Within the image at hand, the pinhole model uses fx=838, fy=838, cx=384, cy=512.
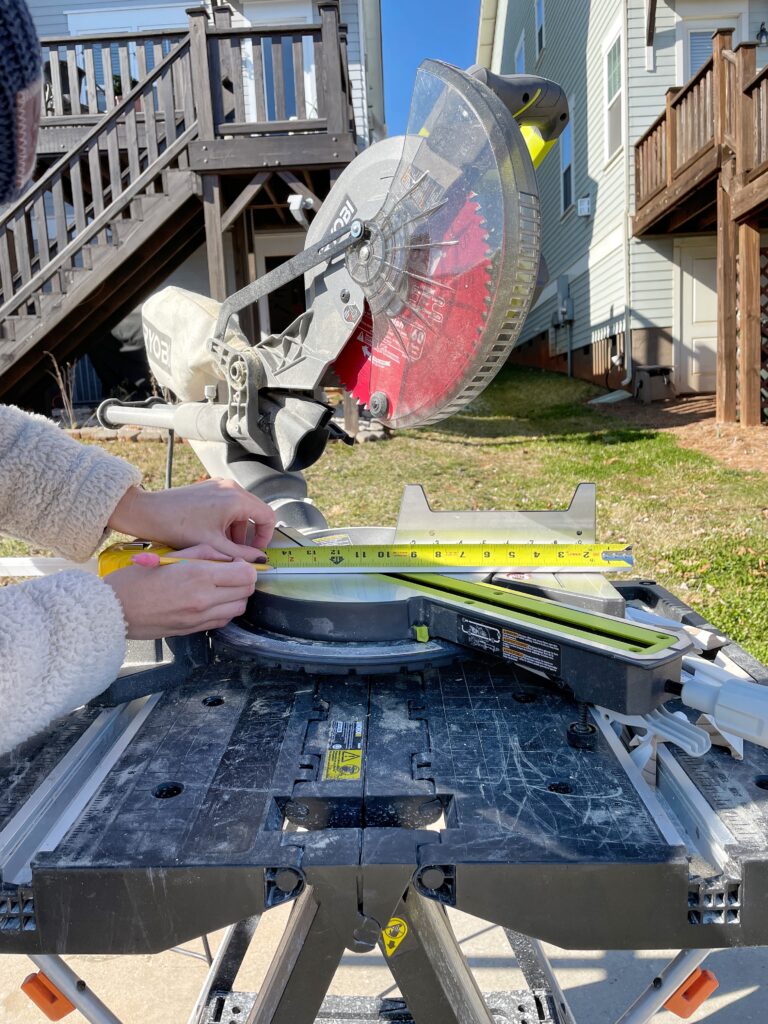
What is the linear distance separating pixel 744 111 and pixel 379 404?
9841 mm

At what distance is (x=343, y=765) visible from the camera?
118 cm

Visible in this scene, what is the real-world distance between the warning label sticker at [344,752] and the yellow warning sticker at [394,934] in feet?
0.61

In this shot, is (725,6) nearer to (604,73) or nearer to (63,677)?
(604,73)

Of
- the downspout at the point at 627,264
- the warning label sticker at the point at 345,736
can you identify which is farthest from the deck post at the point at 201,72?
the warning label sticker at the point at 345,736

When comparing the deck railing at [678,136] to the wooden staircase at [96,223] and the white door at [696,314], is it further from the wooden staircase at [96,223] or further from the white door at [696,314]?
the wooden staircase at [96,223]

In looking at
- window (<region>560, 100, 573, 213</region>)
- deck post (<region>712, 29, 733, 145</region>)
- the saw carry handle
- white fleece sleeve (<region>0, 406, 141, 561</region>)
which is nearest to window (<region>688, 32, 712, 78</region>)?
deck post (<region>712, 29, 733, 145</region>)

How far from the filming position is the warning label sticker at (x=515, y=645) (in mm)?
1284

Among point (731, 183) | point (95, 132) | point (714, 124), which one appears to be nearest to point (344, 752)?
point (95, 132)

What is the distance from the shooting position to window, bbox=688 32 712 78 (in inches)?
516

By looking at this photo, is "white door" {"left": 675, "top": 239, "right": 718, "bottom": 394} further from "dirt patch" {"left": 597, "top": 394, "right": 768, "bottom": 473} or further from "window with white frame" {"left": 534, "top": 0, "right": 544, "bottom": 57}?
"window with white frame" {"left": 534, "top": 0, "right": 544, "bottom": 57}

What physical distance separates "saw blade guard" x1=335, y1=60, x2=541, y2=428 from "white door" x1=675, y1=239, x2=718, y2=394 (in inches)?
511

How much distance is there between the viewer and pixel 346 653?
1443mm

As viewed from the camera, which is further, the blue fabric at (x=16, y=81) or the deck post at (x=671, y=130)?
the deck post at (x=671, y=130)

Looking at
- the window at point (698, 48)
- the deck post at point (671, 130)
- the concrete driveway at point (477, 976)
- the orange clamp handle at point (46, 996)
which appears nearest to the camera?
the orange clamp handle at point (46, 996)
